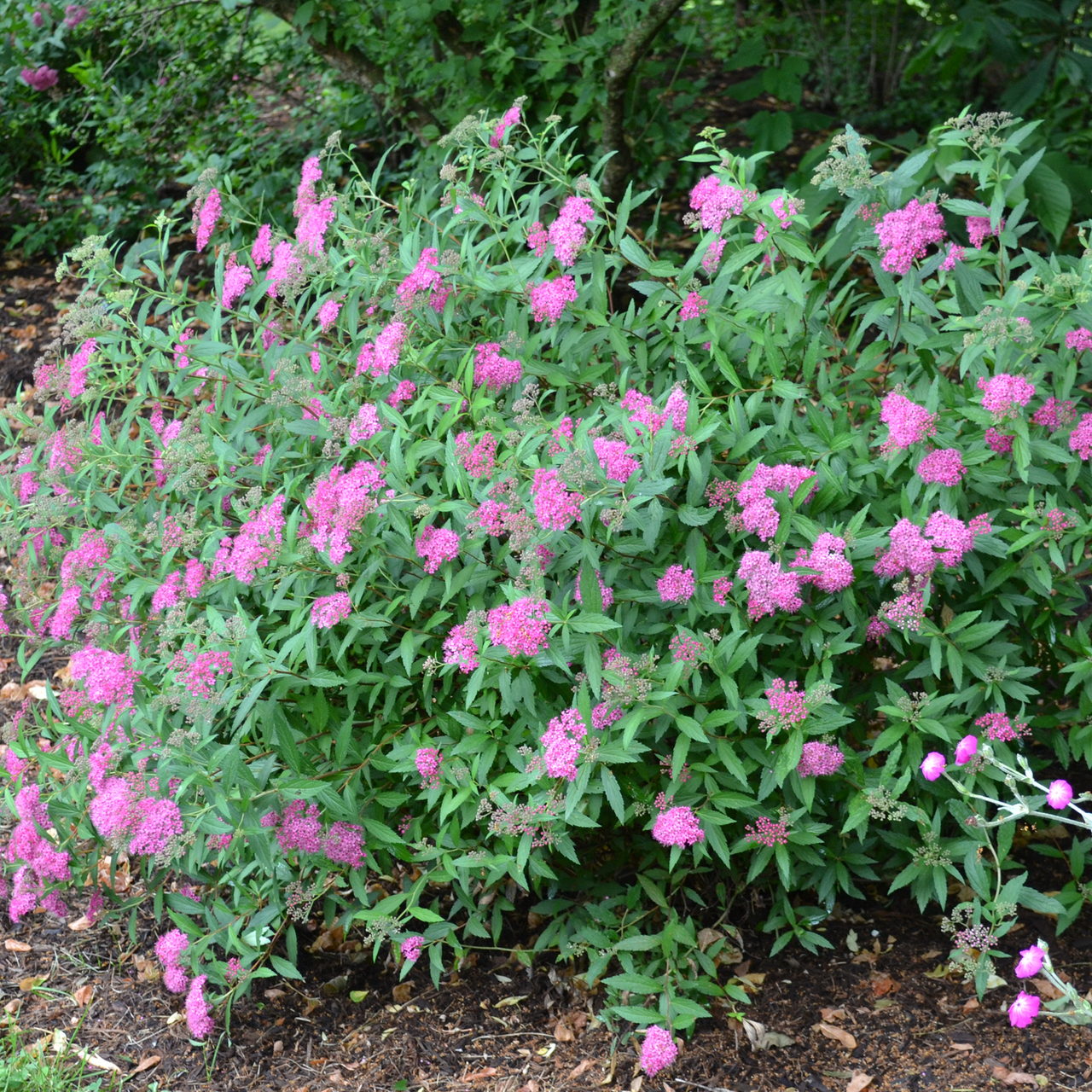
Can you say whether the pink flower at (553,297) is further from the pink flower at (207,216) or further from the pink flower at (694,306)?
the pink flower at (207,216)

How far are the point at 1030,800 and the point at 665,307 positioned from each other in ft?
4.46

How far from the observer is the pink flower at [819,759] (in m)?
2.31

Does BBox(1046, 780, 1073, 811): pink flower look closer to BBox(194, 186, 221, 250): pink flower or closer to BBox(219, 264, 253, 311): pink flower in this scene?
BBox(219, 264, 253, 311): pink flower

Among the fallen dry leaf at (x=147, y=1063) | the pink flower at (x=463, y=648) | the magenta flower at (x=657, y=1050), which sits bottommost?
the fallen dry leaf at (x=147, y=1063)

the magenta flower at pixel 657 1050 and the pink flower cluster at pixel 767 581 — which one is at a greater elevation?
the pink flower cluster at pixel 767 581

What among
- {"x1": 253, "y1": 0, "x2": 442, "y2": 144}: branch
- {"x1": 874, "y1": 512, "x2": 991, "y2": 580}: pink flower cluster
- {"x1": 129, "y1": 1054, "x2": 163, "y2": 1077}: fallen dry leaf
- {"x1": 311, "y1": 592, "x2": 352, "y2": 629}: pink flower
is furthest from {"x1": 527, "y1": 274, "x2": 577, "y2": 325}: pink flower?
{"x1": 253, "y1": 0, "x2": 442, "y2": 144}: branch

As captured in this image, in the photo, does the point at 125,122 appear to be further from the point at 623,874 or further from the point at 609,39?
the point at 623,874

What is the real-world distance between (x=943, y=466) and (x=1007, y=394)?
182 millimetres

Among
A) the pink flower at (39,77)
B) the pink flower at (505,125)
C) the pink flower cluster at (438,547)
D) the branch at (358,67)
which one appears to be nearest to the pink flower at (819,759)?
the pink flower cluster at (438,547)

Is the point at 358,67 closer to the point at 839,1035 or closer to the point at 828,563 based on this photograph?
the point at 828,563

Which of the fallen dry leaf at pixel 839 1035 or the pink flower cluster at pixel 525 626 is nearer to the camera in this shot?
the pink flower cluster at pixel 525 626

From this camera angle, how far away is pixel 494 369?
264cm

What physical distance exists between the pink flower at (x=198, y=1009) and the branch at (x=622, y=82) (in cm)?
331

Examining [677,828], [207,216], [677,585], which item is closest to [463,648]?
[677,585]
